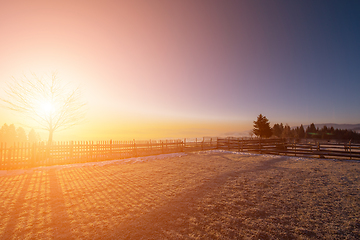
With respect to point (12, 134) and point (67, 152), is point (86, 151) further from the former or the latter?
point (12, 134)

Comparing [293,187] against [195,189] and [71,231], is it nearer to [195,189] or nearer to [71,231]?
[195,189]

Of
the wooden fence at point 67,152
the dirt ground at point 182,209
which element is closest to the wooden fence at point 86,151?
the wooden fence at point 67,152

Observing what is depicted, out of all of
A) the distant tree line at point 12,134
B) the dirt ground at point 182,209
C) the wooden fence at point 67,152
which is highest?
the distant tree line at point 12,134

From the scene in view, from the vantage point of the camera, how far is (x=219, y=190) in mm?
6859

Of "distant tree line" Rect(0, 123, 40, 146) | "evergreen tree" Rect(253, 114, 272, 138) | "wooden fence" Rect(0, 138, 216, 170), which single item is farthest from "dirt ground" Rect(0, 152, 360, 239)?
"distant tree line" Rect(0, 123, 40, 146)

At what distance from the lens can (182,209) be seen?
16.5 ft

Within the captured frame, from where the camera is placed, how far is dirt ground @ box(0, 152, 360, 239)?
151 inches

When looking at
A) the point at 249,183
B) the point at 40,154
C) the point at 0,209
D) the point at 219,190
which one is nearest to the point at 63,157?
the point at 40,154

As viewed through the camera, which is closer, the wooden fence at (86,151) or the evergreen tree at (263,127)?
the wooden fence at (86,151)

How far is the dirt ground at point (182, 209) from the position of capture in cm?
384

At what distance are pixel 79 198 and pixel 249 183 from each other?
720 cm

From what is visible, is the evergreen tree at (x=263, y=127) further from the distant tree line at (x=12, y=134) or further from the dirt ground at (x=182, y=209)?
the distant tree line at (x=12, y=134)

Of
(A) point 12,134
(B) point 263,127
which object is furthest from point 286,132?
(A) point 12,134

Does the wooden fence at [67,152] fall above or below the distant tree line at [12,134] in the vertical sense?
below
